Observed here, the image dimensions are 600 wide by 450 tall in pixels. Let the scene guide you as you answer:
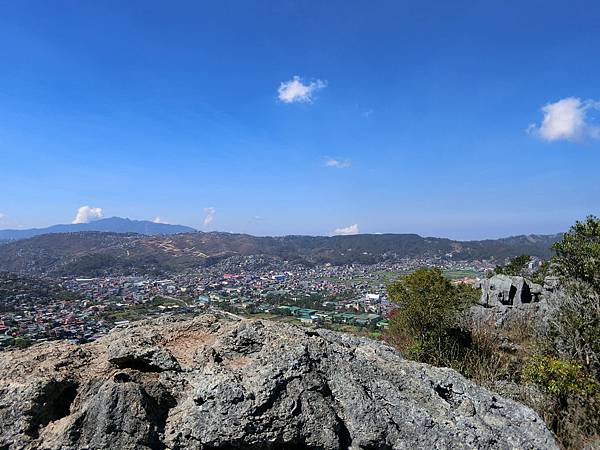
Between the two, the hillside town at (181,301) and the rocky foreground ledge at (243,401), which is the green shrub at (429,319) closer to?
the hillside town at (181,301)

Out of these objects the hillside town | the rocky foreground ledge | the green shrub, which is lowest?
the hillside town

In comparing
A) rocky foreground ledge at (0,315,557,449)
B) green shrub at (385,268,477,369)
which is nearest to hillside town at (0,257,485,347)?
green shrub at (385,268,477,369)

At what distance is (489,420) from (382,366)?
1.50 metres

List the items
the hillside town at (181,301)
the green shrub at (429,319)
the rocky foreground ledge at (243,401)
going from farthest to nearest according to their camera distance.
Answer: the hillside town at (181,301) → the green shrub at (429,319) → the rocky foreground ledge at (243,401)

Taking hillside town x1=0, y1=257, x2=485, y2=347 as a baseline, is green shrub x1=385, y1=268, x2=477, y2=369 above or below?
above

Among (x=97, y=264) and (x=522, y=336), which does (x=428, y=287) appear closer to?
(x=522, y=336)

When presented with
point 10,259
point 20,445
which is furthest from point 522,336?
point 10,259

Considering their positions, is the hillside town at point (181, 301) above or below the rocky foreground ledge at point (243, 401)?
below

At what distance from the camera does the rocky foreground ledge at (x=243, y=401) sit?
4266mm

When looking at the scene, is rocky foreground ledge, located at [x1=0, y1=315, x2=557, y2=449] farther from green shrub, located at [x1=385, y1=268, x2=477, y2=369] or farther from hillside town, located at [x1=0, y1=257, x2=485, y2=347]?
hillside town, located at [x1=0, y1=257, x2=485, y2=347]

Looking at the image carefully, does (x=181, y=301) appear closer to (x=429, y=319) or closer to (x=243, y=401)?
(x=429, y=319)

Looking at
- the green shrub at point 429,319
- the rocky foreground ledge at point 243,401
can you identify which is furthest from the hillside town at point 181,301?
the rocky foreground ledge at point 243,401

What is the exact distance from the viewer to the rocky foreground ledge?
4.27 metres

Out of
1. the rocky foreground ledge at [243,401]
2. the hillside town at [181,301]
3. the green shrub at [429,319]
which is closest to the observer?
the rocky foreground ledge at [243,401]
